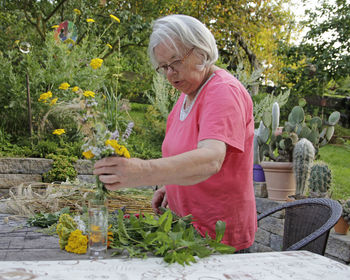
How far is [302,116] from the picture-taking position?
3975 mm

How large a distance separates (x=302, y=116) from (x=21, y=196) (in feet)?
9.22

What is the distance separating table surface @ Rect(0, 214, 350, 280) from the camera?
3.58 feet

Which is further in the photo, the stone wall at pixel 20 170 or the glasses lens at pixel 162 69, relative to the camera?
the stone wall at pixel 20 170

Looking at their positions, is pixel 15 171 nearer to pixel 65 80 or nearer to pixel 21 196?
pixel 65 80

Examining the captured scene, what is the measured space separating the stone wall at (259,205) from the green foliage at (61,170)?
0.08 meters

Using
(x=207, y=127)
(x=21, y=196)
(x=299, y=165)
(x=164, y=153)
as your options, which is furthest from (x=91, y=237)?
(x=299, y=165)

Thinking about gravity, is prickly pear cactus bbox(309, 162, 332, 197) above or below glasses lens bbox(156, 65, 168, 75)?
below

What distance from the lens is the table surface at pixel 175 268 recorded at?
1091 mm

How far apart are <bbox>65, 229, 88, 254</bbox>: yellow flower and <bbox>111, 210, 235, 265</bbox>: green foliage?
3.8 inches

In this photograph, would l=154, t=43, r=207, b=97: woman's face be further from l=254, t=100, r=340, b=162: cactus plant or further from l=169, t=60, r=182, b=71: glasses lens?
l=254, t=100, r=340, b=162: cactus plant

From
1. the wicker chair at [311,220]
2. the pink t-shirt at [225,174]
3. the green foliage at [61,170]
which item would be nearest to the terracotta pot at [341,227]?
the wicker chair at [311,220]

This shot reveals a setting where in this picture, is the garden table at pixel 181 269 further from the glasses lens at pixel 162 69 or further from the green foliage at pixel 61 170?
the green foliage at pixel 61 170

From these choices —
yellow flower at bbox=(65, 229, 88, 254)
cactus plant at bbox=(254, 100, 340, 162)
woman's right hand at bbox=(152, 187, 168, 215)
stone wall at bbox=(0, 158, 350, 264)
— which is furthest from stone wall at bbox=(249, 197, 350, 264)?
yellow flower at bbox=(65, 229, 88, 254)

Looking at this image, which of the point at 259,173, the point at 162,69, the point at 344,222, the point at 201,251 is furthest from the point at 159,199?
the point at 259,173
